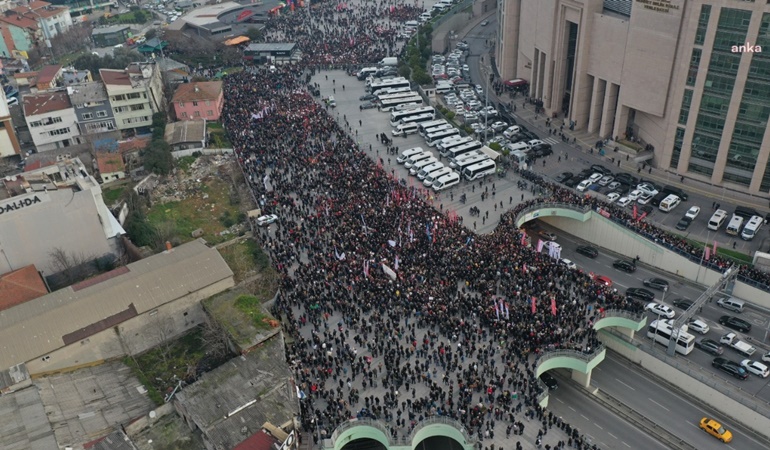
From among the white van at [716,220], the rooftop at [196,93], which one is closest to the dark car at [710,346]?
the white van at [716,220]

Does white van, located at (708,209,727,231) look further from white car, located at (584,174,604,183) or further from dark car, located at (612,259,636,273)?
white car, located at (584,174,604,183)

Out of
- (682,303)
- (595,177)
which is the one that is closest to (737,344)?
(682,303)

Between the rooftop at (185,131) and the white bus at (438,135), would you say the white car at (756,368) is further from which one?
the rooftop at (185,131)

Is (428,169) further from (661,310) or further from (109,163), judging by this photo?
(109,163)

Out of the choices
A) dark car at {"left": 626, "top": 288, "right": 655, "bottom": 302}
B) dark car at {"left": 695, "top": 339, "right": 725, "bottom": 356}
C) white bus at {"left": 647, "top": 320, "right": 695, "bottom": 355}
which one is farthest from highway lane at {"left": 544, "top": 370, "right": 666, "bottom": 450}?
dark car at {"left": 626, "top": 288, "right": 655, "bottom": 302}

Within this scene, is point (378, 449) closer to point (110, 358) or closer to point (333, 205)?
point (110, 358)

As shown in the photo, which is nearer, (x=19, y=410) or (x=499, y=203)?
(x=19, y=410)

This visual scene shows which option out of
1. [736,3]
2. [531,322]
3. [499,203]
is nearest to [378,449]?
[531,322]
